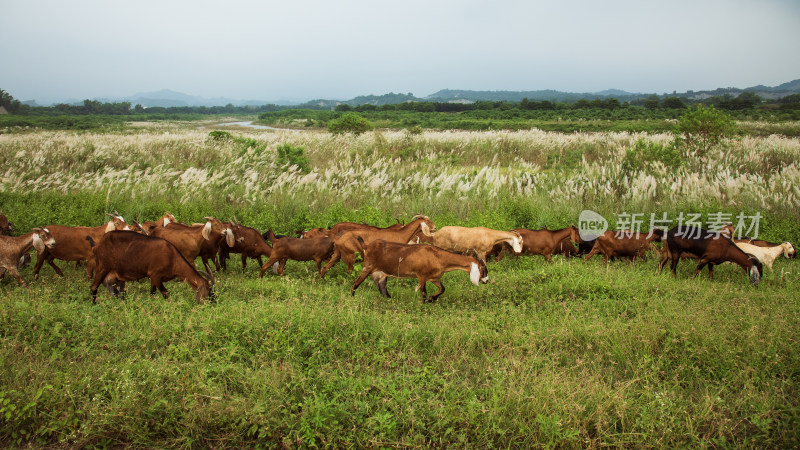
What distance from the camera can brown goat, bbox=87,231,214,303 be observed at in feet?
20.8

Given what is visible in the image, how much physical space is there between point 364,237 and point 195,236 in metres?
2.69

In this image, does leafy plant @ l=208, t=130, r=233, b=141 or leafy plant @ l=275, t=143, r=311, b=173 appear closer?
leafy plant @ l=275, t=143, r=311, b=173

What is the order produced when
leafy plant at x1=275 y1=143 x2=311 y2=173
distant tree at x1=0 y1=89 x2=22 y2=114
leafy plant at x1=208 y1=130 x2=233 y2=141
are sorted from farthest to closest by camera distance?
1. distant tree at x1=0 y1=89 x2=22 y2=114
2. leafy plant at x1=208 y1=130 x2=233 y2=141
3. leafy plant at x1=275 y1=143 x2=311 y2=173

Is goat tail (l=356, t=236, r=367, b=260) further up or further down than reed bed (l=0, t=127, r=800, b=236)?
further down

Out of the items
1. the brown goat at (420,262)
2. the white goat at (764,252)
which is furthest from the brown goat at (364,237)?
the white goat at (764,252)

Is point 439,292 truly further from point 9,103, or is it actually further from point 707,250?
point 9,103

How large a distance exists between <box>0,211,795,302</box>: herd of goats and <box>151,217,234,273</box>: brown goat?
0.02 meters

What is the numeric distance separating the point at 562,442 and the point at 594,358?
1.57m

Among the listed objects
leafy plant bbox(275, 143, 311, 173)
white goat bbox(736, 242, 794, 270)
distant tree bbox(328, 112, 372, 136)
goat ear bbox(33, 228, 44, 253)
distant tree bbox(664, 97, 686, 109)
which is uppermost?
distant tree bbox(664, 97, 686, 109)

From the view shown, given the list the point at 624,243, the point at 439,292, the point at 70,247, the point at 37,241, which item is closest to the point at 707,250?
the point at 624,243

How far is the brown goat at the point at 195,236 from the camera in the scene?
301 inches

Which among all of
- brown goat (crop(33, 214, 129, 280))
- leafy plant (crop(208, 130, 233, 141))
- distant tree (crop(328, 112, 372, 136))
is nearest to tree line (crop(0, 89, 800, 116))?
distant tree (crop(328, 112, 372, 136))

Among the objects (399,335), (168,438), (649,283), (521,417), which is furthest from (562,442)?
(649,283)

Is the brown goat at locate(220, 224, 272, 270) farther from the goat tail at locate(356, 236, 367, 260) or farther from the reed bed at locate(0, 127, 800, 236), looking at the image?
the reed bed at locate(0, 127, 800, 236)
